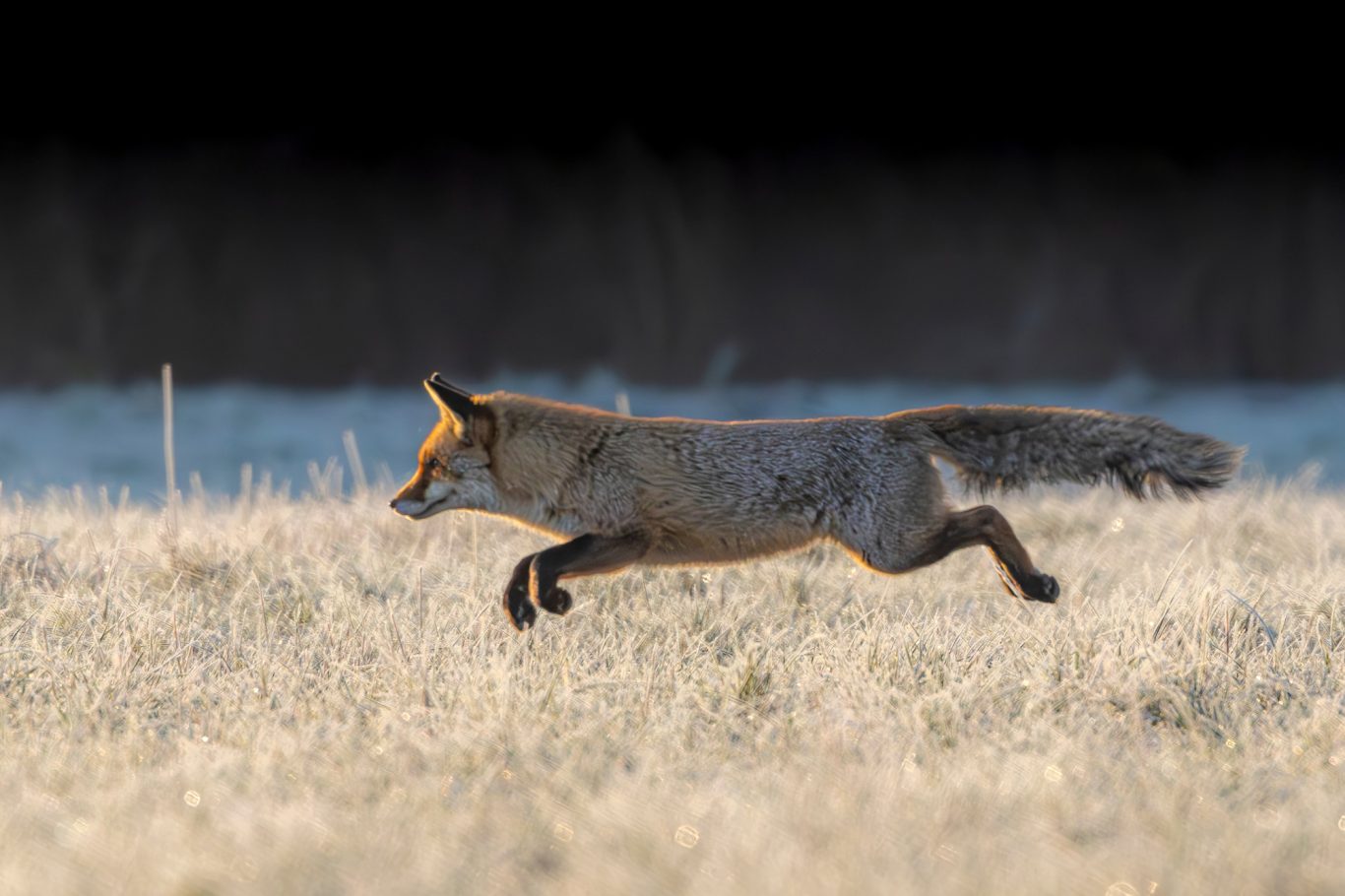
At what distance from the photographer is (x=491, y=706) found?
380 centimetres

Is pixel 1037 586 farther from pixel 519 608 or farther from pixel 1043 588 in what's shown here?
pixel 519 608

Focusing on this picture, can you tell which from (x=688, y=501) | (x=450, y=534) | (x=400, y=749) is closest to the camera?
(x=400, y=749)

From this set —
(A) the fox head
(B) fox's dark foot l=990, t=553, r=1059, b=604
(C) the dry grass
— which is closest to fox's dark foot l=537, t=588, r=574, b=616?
(C) the dry grass

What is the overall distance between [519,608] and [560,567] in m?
0.24

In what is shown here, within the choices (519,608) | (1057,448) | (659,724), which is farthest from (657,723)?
(1057,448)

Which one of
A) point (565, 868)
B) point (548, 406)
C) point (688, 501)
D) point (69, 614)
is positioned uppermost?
point (548, 406)

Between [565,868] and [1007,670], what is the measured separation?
195cm

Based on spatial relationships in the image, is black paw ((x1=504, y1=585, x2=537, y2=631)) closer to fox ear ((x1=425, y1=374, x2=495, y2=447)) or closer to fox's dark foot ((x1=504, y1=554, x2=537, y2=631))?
fox's dark foot ((x1=504, y1=554, x2=537, y2=631))

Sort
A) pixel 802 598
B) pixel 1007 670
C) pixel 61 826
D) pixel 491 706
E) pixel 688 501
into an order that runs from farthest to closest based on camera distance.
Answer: pixel 802 598, pixel 688 501, pixel 1007 670, pixel 491 706, pixel 61 826

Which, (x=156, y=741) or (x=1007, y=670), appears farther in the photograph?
(x=1007, y=670)

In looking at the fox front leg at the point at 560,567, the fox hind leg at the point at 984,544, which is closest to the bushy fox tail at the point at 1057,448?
the fox hind leg at the point at 984,544

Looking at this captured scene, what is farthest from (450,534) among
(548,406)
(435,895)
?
(435,895)

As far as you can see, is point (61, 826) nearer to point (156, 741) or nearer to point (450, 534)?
point (156, 741)

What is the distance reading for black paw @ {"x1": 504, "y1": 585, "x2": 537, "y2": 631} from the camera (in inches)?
182
